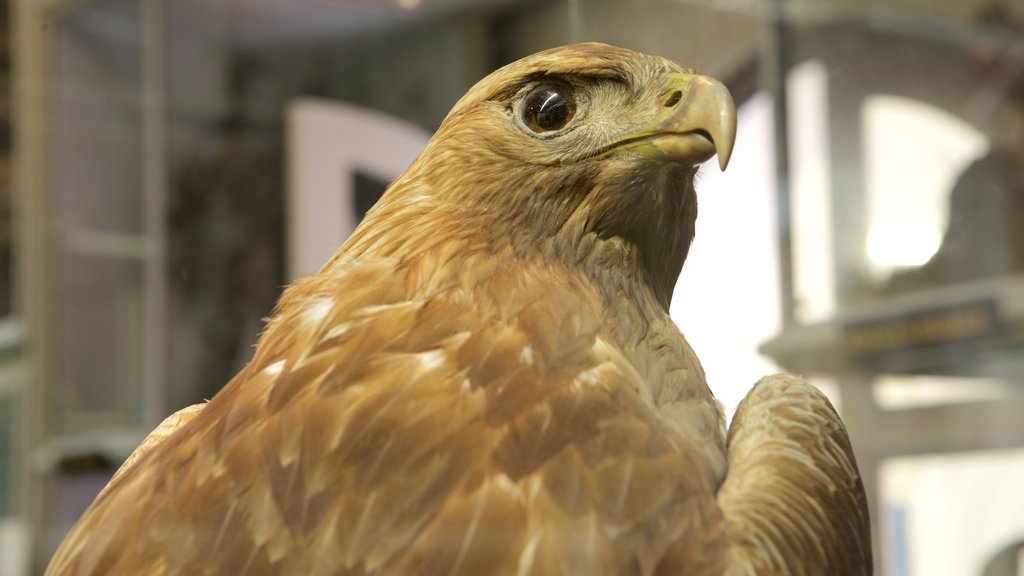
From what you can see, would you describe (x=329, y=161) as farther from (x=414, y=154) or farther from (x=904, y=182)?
(x=904, y=182)

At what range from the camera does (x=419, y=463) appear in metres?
0.56

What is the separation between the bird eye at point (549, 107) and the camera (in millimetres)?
658

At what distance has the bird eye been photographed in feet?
2.16

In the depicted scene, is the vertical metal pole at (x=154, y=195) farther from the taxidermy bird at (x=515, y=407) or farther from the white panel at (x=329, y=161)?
the taxidermy bird at (x=515, y=407)

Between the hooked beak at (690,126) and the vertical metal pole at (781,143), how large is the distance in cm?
54

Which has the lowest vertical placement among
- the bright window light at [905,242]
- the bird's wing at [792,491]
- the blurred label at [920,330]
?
the bird's wing at [792,491]

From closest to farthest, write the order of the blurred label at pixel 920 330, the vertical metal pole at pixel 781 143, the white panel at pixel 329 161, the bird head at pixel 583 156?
the bird head at pixel 583 156
the white panel at pixel 329 161
the vertical metal pole at pixel 781 143
the blurred label at pixel 920 330

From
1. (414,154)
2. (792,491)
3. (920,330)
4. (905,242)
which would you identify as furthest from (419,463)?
(905,242)

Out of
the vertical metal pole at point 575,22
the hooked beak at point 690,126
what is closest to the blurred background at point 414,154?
the vertical metal pole at point 575,22

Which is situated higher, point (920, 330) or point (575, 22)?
point (575, 22)

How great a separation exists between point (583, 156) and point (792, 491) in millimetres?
224

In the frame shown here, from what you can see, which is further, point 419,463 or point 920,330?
point 920,330

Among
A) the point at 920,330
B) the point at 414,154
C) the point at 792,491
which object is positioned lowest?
the point at 792,491

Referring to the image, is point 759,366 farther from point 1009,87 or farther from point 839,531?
point 1009,87
